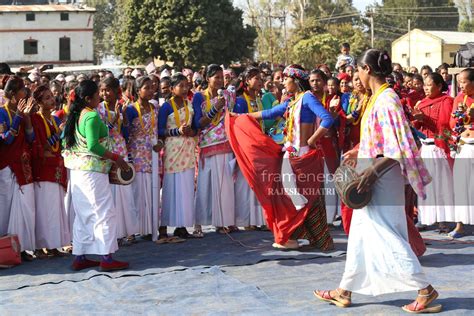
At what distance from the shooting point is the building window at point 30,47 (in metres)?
57.0

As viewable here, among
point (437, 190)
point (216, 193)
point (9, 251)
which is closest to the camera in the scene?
point (9, 251)

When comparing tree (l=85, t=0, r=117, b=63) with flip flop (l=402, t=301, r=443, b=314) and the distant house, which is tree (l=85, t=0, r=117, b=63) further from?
flip flop (l=402, t=301, r=443, b=314)

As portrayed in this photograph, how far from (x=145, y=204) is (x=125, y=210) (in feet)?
1.06

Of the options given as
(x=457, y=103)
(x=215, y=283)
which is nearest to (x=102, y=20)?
(x=457, y=103)

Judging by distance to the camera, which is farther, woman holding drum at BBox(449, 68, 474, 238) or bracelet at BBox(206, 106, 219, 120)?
bracelet at BBox(206, 106, 219, 120)

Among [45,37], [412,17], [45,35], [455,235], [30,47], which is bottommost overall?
[455,235]

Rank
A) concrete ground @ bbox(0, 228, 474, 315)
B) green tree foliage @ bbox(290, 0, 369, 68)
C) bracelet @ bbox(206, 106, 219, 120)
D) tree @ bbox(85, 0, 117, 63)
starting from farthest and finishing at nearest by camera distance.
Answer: tree @ bbox(85, 0, 117, 63) < green tree foliage @ bbox(290, 0, 369, 68) < bracelet @ bbox(206, 106, 219, 120) < concrete ground @ bbox(0, 228, 474, 315)

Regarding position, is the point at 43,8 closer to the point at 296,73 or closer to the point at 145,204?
the point at 145,204

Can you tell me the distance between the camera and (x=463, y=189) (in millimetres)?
8758

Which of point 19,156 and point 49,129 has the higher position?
point 49,129

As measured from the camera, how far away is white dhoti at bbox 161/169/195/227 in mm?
8633

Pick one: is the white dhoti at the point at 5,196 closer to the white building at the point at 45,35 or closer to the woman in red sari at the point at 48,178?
the woman in red sari at the point at 48,178

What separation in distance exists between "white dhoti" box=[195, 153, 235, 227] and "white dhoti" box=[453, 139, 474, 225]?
258 cm

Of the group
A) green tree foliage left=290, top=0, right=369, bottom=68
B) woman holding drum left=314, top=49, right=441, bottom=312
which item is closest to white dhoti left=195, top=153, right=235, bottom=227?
woman holding drum left=314, top=49, right=441, bottom=312
